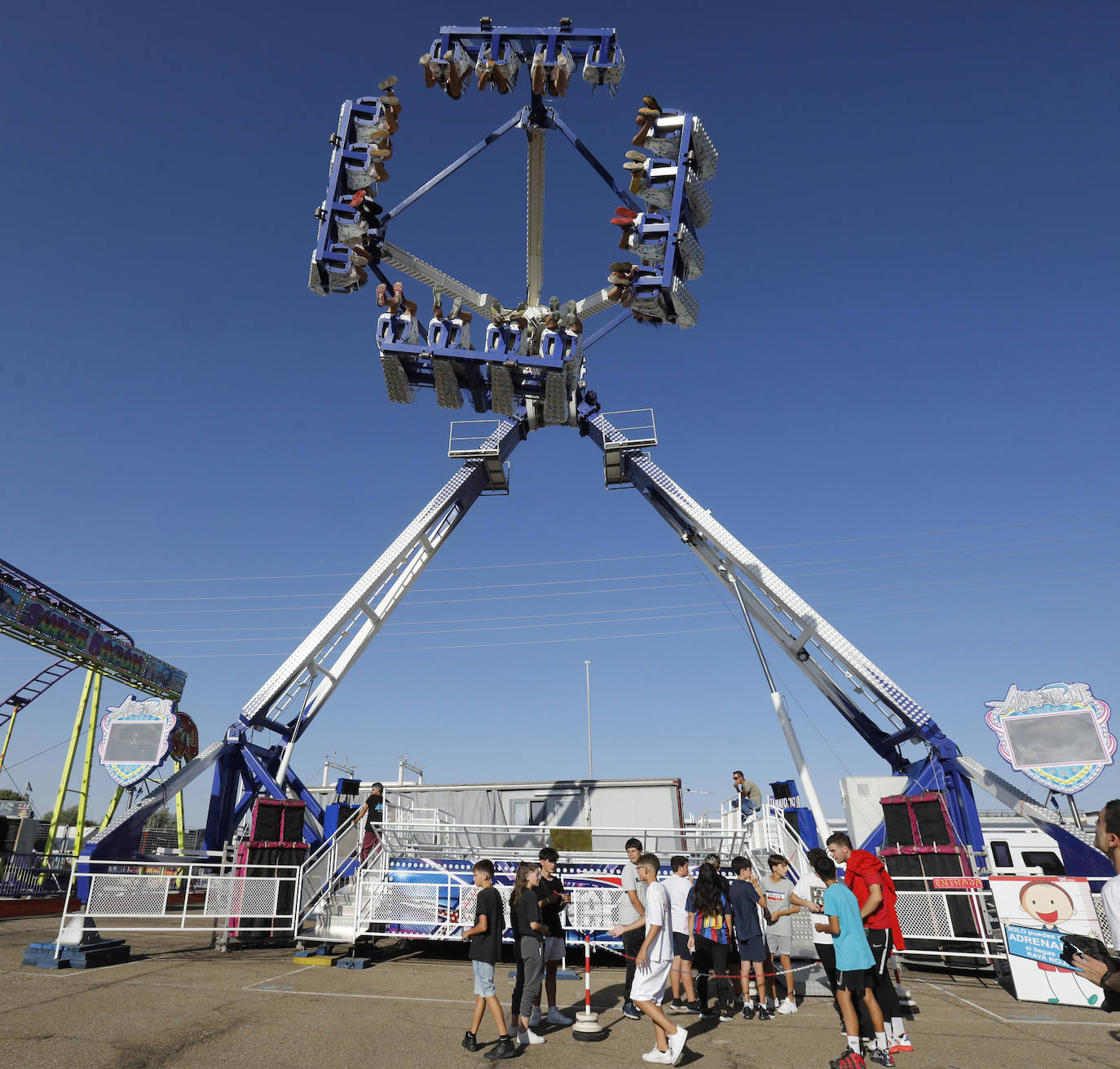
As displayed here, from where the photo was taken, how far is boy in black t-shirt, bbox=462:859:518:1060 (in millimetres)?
6512

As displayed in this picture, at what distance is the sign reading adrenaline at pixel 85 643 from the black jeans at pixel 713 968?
2343cm

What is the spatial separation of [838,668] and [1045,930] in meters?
8.19

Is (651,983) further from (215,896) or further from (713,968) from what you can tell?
(215,896)

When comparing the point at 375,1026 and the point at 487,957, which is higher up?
the point at 487,957

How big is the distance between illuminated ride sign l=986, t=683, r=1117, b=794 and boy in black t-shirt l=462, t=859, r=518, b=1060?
480 inches

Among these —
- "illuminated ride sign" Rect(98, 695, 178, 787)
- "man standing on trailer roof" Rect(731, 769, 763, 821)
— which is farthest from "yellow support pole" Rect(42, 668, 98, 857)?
"man standing on trailer roof" Rect(731, 769, 763, 821)

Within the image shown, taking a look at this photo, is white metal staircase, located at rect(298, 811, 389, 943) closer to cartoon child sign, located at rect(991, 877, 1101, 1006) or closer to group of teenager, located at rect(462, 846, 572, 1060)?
group of teenager, located at rect(462, 846, 572, 1060)

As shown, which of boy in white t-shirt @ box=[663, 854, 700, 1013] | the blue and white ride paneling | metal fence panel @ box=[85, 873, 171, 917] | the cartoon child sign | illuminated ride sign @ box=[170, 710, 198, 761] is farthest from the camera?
illuminated ride sign @ box=[170, 710, 198, 761]

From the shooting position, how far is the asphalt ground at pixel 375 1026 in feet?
21.1

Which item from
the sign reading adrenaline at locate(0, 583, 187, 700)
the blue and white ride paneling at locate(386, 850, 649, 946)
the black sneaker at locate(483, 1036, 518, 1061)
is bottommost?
the black sneaker at locate(483, 1036, 518, 1061)

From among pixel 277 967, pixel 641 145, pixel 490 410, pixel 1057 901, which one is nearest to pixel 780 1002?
pixel 1057 901

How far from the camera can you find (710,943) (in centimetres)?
862

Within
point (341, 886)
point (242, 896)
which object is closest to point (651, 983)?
point (341, 886)

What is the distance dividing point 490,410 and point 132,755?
1127 cm
